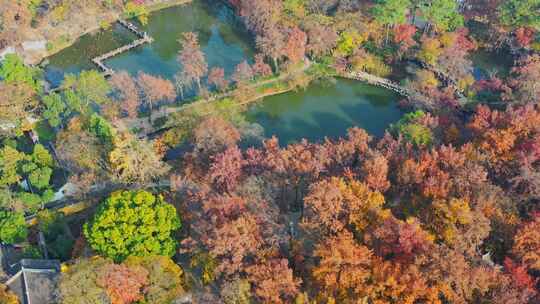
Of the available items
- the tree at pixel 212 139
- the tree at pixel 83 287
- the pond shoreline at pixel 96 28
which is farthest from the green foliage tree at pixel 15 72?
the tree at pixel 83 287

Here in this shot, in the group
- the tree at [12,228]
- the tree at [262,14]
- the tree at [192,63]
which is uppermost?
the tree at [262,14]

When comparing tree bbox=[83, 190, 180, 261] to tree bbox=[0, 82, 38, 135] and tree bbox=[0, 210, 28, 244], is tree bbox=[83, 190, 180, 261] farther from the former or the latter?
tree bbox=[0, 82, 38, 135]

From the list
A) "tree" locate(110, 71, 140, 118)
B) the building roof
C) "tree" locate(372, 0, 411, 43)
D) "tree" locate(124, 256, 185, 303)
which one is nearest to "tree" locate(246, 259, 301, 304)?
"tree" locate(124, 256, 185, 303)

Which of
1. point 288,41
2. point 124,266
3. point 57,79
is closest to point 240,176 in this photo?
point 124,266

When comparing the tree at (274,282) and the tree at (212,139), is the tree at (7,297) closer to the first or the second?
the tree at (274,282)

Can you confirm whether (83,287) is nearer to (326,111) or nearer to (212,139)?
(212,139)

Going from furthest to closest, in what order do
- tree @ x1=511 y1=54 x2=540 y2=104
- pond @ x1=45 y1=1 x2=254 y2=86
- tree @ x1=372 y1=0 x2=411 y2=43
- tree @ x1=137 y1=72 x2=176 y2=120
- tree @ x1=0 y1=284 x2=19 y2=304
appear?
pond @ x1=45 y1=1 x2=254 y2=86 → tree @ x1=372 y1=0 x2=411 y2=43 → tree @ x1=137 y1=72 x2=176 y2=120 → tree @ x1=511 y1=54 x2=540 y2=104 → tree @ x1=0 y1=284 x2=19 y2=304
